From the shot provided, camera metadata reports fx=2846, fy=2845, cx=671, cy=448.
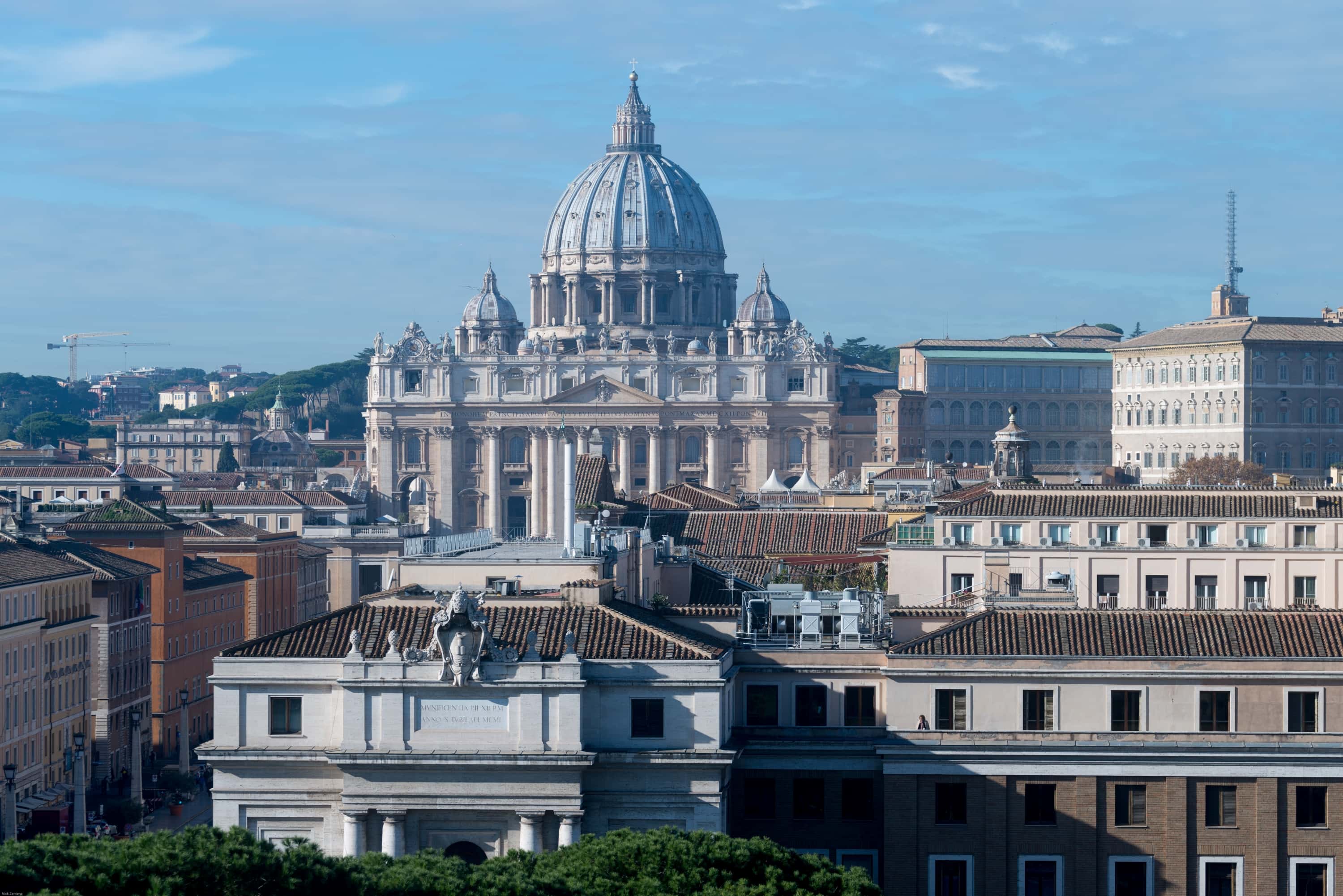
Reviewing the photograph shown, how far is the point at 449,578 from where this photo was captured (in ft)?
132

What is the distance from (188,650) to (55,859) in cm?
4864

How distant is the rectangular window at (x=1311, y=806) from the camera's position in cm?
3719

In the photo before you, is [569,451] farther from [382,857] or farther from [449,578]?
[382,857]

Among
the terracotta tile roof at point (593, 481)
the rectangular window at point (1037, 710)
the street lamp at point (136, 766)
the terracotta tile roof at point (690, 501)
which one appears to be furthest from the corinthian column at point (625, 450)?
the rectangular window at point (1037, 710)

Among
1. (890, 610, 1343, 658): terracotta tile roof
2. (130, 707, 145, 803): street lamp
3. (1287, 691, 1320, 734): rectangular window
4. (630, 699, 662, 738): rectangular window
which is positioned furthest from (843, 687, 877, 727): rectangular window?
(130, 707, 145, 803): street lamp

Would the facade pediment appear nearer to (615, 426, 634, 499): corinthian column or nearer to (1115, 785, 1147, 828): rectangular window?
(615, 426, 634, 499): corinthian column

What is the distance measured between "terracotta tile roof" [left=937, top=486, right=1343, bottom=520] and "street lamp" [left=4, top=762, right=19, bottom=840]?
18.1 metres

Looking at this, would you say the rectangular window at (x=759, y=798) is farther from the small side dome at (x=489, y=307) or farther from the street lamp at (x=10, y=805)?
the small side dome at (x=489, y=307)

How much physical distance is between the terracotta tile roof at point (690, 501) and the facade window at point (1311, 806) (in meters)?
34.8

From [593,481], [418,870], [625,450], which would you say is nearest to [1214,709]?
[418,870]

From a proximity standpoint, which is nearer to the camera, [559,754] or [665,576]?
[559,754]

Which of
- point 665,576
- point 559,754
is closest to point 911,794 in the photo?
point 559,754

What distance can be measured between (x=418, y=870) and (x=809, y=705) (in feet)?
31.4

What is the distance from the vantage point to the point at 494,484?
176500mm
